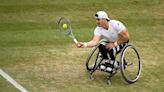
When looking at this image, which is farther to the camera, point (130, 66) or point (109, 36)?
point (130, 66)

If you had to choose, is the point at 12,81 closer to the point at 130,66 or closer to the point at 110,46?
the point at 110,46

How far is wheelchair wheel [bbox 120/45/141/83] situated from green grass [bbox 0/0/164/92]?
0.20 m

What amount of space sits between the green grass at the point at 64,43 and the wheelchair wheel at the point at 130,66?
0.65 feet

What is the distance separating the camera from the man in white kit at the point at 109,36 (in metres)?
12.6

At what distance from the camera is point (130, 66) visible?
14.4 meters

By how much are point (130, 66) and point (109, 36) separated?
6.36 ft

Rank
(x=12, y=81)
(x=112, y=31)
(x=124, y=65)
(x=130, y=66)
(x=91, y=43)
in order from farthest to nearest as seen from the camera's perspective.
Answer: (x=130, y=66) → (x=124, y=65) → (x=12, y=81) → (x=112, y=31) → (x=91, y=43)

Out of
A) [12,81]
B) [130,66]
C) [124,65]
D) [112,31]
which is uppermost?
[112,31]

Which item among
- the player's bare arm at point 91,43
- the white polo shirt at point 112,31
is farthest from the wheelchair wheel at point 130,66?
the player's bare arm at point 91,43

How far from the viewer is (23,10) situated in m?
19.9

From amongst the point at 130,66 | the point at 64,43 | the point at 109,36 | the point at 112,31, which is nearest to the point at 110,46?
the point at 109,36

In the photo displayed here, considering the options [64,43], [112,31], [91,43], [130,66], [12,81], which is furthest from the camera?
[64,43]

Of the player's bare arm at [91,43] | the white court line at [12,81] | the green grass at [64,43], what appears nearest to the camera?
the player's bare arm at [91,43]

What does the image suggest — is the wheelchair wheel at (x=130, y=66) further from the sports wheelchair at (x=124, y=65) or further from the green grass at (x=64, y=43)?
the green grass at (x=64, y=43)
